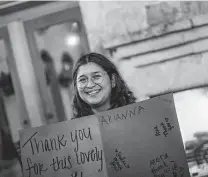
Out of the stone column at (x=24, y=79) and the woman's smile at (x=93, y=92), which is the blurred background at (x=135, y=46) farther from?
the woman's smile at (x=93, y=92)

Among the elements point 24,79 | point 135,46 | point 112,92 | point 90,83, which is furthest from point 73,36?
point 90,83

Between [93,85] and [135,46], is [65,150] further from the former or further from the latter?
[135,46]

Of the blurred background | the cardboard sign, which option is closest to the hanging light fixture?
the blurred background

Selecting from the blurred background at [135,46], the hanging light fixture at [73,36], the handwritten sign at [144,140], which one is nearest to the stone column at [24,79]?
the blurred background at [135,46]

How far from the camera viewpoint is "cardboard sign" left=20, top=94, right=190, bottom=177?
166 cm

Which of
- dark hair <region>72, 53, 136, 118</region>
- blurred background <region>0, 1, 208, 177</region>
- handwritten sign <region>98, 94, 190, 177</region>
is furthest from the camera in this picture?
blurred background <region>0, 1, 208, 177</region>

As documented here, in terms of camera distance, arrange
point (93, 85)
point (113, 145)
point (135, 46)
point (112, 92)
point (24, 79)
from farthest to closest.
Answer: point (24, 79)
point (135, 46)
point (112, 92)
point (93, 85)
point (113, 145)

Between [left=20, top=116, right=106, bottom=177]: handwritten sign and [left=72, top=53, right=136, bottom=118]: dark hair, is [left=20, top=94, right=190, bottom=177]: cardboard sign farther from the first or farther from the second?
[left=72, top=53, right=136, bottom=118]: dark hair

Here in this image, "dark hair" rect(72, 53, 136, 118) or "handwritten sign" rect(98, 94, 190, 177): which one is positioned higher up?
"dark hair" rect(72, 53, 136, 118)

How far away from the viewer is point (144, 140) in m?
1.68

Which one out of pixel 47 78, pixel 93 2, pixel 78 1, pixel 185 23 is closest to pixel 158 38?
pixel 185 23

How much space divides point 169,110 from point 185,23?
1.69 metres

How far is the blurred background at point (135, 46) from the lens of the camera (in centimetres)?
317

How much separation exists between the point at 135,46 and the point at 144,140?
1704 millimetres
